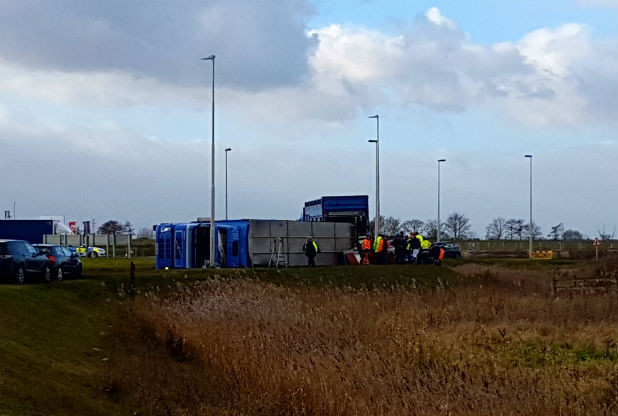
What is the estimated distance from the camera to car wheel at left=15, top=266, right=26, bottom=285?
27547mm

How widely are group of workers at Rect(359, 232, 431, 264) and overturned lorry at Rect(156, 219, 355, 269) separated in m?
1.57

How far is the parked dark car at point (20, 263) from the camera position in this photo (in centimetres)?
2727

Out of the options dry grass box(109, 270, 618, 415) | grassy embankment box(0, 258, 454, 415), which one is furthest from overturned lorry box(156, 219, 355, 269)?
dry grass box(109, 270, 618, 415)

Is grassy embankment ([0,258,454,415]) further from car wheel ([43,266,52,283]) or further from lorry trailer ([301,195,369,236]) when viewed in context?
lorry trailer ([301,195,369,236])

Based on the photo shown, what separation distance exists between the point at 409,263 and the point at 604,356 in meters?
25.4

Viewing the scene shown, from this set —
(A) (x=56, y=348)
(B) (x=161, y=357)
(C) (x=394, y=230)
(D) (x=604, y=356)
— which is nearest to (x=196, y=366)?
(B) (x=161, y=357)

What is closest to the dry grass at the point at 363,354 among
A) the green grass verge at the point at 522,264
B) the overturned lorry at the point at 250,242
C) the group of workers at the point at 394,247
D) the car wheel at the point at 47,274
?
the car wheel at the point at 47,274

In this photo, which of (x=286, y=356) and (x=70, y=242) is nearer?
(x=286, y=356)

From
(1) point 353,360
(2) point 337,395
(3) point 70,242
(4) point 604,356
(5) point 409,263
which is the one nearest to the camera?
(2) point 337,395

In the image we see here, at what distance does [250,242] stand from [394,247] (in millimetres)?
8388

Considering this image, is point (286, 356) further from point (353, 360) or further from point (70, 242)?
point (70, 242)

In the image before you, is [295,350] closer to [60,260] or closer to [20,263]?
[20,263]

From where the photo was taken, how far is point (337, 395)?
14.9m

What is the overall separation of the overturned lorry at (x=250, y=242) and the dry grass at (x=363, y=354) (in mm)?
11177
